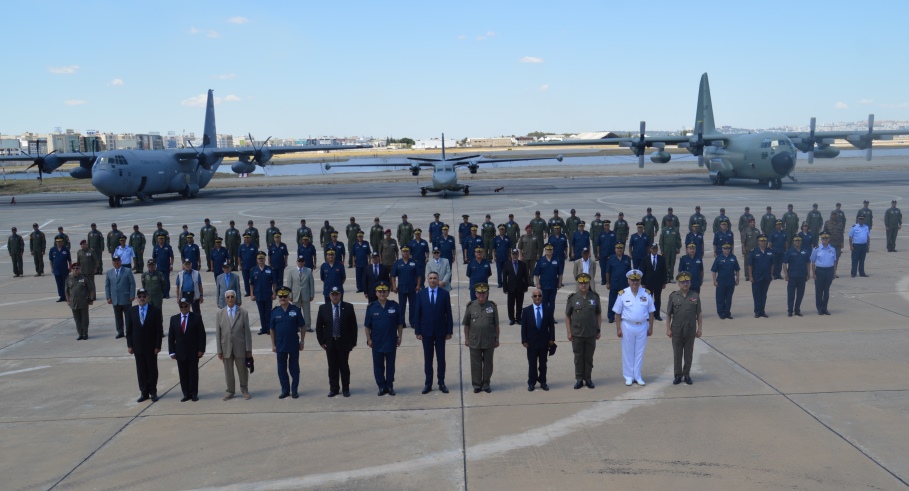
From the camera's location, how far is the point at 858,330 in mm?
10469

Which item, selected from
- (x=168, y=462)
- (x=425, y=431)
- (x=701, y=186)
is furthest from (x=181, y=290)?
(x=701, y=186)

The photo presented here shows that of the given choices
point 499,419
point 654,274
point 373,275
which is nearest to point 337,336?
point 499,419

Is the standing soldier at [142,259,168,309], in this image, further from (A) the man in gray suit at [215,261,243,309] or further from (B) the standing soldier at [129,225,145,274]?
(B) the standing soldier at [129,225,145,274]

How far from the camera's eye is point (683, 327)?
8289 mm

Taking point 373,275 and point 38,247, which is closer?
point 373,275

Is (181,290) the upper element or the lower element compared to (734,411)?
upper

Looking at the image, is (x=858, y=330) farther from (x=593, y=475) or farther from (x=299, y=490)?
(x=299, y=490)

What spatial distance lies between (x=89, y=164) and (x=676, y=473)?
140ft

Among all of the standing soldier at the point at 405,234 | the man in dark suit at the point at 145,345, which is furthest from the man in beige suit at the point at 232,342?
the standing soldier at the point at 405,234

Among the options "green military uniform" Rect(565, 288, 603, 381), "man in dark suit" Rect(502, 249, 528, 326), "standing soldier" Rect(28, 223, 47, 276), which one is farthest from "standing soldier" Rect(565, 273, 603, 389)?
"standing soldier" Rect(28, 223, 47, 276)

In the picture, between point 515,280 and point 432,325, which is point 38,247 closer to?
point 515,280

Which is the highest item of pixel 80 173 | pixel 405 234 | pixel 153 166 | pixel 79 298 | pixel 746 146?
pixel 746 146

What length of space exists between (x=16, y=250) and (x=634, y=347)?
15612 mm

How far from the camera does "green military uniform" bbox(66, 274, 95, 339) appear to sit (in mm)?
10859
